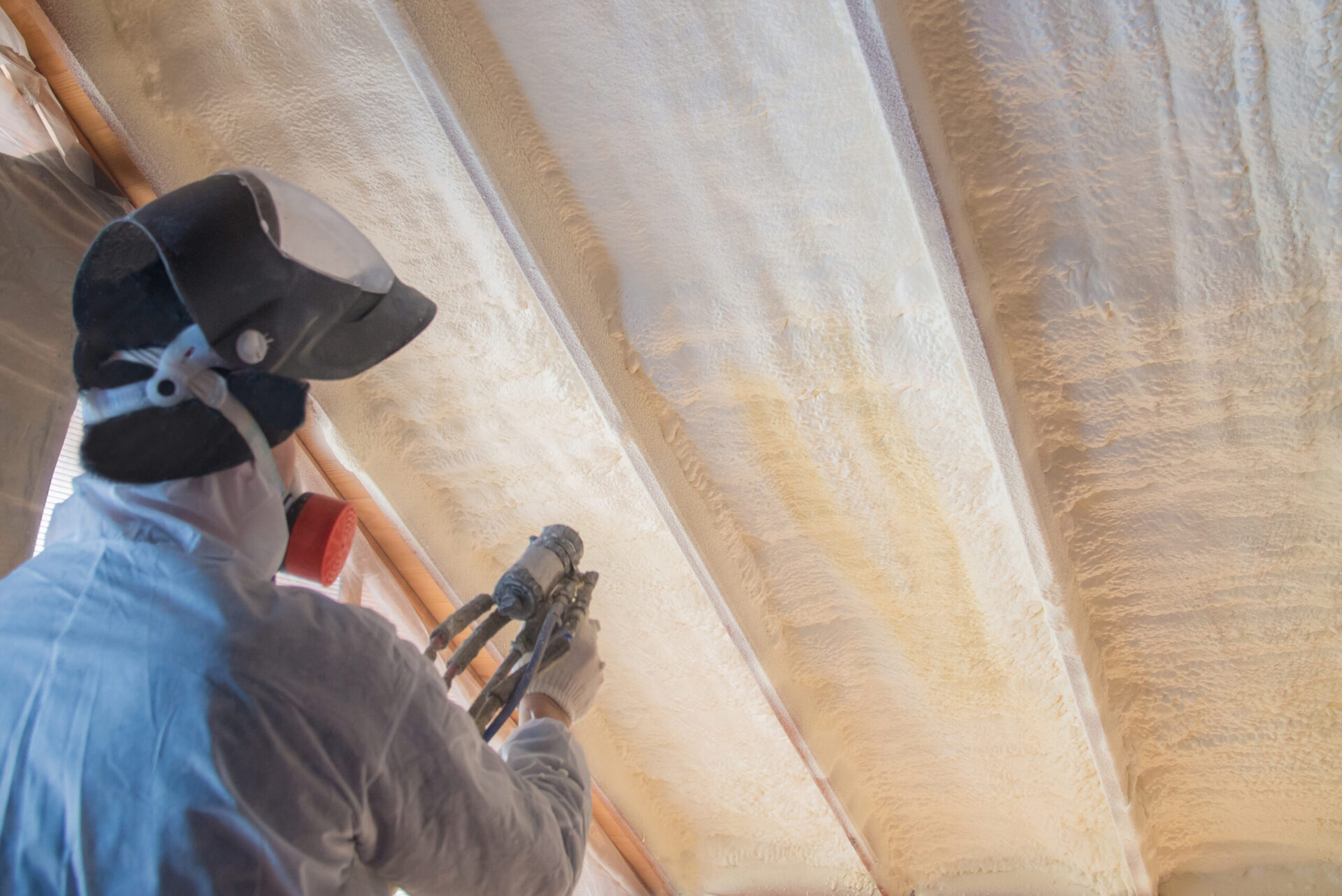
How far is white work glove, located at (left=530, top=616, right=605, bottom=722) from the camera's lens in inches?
48.7

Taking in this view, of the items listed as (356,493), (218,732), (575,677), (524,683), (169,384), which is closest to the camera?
(218,732)

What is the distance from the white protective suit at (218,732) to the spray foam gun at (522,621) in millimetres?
159

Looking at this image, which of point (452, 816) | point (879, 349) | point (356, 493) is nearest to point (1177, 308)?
point (879, 349)

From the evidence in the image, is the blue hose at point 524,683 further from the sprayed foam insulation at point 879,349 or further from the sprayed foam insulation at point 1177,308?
the sprayed foam insulation at point 1177,308

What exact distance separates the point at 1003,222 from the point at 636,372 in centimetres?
59

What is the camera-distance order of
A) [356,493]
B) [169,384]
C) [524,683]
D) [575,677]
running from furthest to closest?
[356,493], [575,677], [524,683], [169,384]

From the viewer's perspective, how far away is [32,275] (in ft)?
4.16

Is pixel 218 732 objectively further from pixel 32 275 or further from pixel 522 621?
pixel 32 275

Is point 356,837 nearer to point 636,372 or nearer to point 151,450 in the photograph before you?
point 151,450

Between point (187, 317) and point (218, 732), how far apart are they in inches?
16.7

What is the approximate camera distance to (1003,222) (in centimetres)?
113

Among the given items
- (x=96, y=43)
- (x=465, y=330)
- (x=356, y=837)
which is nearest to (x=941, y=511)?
(x=465, y=330)

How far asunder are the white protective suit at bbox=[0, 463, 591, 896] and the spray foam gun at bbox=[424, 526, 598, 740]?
159 millimetres

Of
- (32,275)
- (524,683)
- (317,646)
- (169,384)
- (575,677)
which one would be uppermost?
(32,275)
